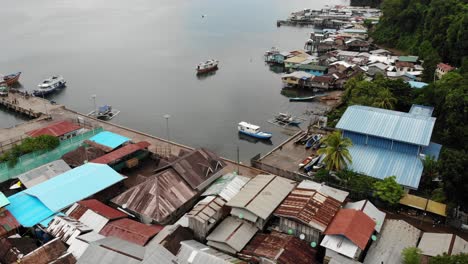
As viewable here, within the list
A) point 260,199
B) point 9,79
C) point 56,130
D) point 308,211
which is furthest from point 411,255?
point 9,79

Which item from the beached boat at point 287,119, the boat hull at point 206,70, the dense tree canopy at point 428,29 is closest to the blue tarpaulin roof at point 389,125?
the beached boat at point 287,119

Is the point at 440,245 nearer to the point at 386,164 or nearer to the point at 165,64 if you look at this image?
the point at 386,164

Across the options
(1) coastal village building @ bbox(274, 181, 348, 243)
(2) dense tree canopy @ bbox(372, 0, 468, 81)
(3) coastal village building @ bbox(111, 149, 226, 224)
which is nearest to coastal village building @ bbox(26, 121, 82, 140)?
(3) coastal village building @ bbox(111, 149, 226, 224)

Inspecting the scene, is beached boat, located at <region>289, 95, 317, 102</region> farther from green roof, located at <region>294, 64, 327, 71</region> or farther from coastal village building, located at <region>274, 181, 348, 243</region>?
coastal village building, located at <region>274, 181, 348, 243</region>

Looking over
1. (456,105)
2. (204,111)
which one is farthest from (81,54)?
(456,105)

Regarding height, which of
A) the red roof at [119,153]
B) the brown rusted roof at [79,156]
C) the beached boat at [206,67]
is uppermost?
the red roof at [119,153]

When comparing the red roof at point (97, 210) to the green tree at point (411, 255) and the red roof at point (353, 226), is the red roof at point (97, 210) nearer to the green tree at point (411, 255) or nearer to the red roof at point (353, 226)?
the red roof at point (353, 226)

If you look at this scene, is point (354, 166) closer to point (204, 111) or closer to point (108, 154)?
point (108, 154)
